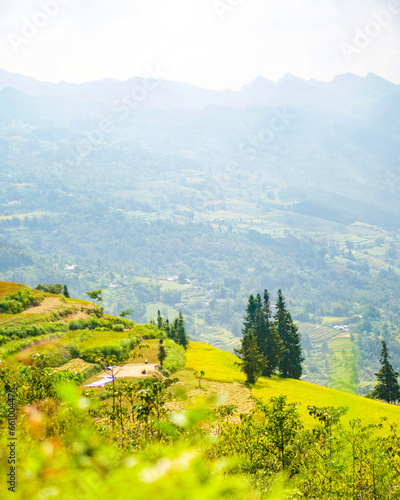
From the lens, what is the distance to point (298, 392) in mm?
32188

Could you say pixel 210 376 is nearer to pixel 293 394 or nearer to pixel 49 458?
pixel 293 394

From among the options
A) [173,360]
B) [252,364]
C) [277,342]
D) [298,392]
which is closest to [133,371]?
[173,360]

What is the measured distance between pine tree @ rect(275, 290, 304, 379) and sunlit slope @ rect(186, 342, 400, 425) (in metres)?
2.47

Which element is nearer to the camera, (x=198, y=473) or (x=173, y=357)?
(x=198, y=473)

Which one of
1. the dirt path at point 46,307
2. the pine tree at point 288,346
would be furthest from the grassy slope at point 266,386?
the pine tree at point 288,346

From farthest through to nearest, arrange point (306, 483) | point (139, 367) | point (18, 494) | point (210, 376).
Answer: point (210, 376) < point (139, 367) < point (306, 483) < point (18, 494)

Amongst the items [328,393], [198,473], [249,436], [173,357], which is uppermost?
[198,473]

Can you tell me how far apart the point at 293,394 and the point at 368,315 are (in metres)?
178

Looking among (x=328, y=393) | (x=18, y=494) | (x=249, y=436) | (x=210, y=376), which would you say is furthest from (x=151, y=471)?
(x=328, y=393)

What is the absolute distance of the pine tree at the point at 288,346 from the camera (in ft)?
135

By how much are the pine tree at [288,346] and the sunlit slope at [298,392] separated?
247cm

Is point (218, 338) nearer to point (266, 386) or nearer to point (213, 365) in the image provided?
point (213, 365)

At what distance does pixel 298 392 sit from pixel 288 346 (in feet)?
31.7

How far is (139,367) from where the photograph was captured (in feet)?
96.1
